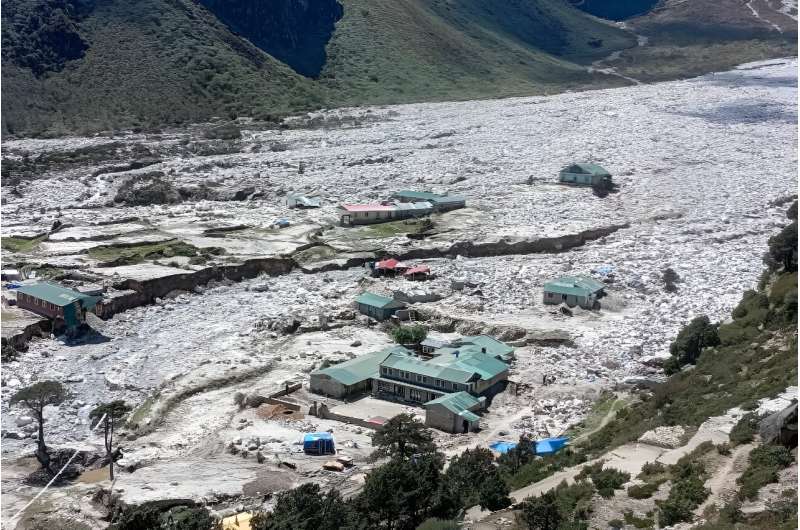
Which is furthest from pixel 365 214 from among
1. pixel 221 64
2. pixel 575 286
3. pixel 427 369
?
pixel 221 64

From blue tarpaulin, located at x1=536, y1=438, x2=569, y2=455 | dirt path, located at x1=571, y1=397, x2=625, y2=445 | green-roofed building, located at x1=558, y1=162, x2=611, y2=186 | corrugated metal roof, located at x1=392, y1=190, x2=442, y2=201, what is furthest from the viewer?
green-roofed building, located at x1=558, y1=162, x2=611, y2=186

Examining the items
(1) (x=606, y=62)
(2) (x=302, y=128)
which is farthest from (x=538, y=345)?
(1) (x=606, y=62)

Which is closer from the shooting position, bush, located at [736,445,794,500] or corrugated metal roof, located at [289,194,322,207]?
bush, located at [736,445,794,500]

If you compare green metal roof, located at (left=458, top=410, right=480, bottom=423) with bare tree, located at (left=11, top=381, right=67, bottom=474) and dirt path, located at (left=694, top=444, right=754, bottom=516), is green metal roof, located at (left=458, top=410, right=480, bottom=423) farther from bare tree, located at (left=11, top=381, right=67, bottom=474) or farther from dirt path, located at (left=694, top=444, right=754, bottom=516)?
bare tree, located at (left=11, top=381, right=67, bottom=474)

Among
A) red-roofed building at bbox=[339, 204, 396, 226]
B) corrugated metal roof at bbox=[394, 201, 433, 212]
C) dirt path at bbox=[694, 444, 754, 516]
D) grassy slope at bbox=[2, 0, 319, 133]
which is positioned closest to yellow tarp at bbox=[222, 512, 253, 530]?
dirt path at bbox=[694, 444, 754, 516]

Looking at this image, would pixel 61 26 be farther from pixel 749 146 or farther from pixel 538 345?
pixel 538 345

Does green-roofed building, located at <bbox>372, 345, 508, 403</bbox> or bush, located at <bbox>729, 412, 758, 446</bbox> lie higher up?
bush, located at <bbox>729, 412, 758, 446</bbox>
